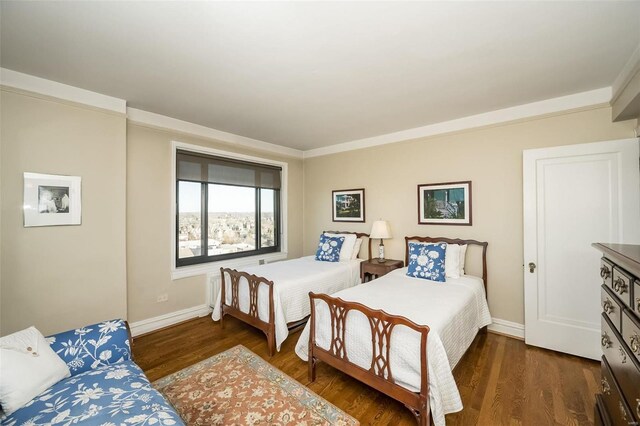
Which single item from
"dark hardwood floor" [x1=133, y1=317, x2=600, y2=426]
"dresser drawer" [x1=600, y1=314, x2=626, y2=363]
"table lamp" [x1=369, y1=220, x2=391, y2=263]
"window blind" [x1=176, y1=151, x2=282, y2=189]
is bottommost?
"dark hardwood floor" [x1=133, y1=317, x2=600, y2=426]

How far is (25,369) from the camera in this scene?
1.38m

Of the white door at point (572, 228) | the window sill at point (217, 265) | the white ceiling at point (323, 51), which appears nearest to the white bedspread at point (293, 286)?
the window sill at point (217, 265)

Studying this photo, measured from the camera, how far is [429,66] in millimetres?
2148

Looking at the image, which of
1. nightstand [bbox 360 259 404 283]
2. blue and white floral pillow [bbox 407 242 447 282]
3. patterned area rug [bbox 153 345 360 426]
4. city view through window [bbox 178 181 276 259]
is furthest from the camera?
city view through window [bbox 178 181 276 259]

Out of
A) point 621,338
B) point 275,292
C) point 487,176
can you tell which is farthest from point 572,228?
point 275,292

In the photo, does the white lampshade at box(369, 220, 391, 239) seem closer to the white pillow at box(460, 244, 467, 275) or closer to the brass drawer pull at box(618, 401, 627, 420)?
the white pillow at box(460, 244, 467, 275)

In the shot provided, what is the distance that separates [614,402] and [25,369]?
3.03m

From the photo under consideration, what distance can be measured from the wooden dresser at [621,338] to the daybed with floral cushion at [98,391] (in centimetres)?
202

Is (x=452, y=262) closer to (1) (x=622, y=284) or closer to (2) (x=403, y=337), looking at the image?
(2) (x=403, y=337)

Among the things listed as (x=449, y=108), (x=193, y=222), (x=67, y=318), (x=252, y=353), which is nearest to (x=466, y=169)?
(x=449, y=108)

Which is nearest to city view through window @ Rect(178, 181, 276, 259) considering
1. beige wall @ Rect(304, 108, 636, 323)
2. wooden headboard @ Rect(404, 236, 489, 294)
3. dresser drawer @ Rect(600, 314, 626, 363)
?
beige wall @ Rect(304, 108, 636, 323)

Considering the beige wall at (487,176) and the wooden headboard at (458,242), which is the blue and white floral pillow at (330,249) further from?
the wooden headboard at (458,242)

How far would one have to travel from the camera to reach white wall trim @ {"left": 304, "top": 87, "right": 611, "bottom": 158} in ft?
8.55

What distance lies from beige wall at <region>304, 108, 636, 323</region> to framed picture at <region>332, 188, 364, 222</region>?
14 cm
